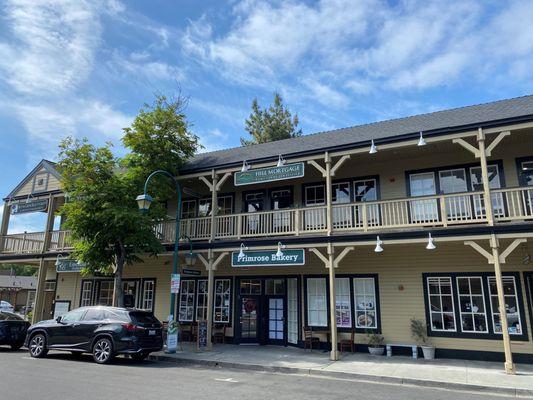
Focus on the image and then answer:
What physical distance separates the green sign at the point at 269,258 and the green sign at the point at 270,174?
244 centimetres

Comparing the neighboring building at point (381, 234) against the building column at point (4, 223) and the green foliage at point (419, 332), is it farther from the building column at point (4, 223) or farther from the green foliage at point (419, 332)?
the building column at point (4, 223)

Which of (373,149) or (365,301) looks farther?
(365,301)

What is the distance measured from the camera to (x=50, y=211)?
1986 cm

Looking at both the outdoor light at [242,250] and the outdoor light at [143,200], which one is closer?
the outdoor light at [143,200]

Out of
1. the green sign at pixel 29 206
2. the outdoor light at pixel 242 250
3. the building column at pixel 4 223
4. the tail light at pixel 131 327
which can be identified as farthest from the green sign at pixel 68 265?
the outdoor light at pixel 242 250

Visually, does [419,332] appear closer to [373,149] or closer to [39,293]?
[373,149]

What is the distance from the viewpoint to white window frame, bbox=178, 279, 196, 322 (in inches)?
680

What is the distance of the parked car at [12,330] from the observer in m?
13.6

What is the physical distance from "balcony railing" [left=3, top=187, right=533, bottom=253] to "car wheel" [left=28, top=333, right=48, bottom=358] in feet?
17.9

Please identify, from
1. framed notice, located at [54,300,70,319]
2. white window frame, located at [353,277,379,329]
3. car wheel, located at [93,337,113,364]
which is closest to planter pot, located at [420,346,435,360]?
white window frame, located at [353,277,379,329]

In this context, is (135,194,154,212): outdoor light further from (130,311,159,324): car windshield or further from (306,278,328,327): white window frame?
(306,278,328,327): white window frame

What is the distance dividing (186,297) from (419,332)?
956 centimetres

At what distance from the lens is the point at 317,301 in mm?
14742

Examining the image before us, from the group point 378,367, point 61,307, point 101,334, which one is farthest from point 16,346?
point 378,367
